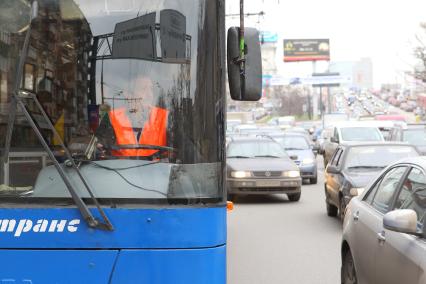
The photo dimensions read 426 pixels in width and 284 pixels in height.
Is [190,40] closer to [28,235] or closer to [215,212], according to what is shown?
[215,212]

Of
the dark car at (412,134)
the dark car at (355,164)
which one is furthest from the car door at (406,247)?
the dark car at (412,134)

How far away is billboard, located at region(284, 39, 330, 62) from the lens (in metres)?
100

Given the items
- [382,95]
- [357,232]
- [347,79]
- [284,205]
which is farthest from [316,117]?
[357,232]

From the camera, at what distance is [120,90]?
10.4 feet

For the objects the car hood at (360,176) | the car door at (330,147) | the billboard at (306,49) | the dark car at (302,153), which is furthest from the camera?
the billboard at (306,49)

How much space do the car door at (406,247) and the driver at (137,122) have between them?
1668 mm

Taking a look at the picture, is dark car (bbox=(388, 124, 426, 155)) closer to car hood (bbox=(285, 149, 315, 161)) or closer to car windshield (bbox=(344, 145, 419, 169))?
car hood (bbox=(285, 149, 315, 161))

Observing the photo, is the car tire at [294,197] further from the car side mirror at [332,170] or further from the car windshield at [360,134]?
the car windshield at [360,134]

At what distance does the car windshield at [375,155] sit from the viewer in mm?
10773

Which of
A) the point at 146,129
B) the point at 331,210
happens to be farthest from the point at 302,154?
the point at 146,129

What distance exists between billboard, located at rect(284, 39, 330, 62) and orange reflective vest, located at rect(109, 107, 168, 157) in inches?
3904

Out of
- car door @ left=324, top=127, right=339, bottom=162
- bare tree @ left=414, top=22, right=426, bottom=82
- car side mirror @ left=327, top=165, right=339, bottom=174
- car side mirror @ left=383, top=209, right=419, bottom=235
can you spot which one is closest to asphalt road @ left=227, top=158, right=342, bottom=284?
car side mirror @ left=327, top=165, right=339, bottom=174

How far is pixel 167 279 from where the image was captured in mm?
2977

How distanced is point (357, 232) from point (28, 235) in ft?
9.49
